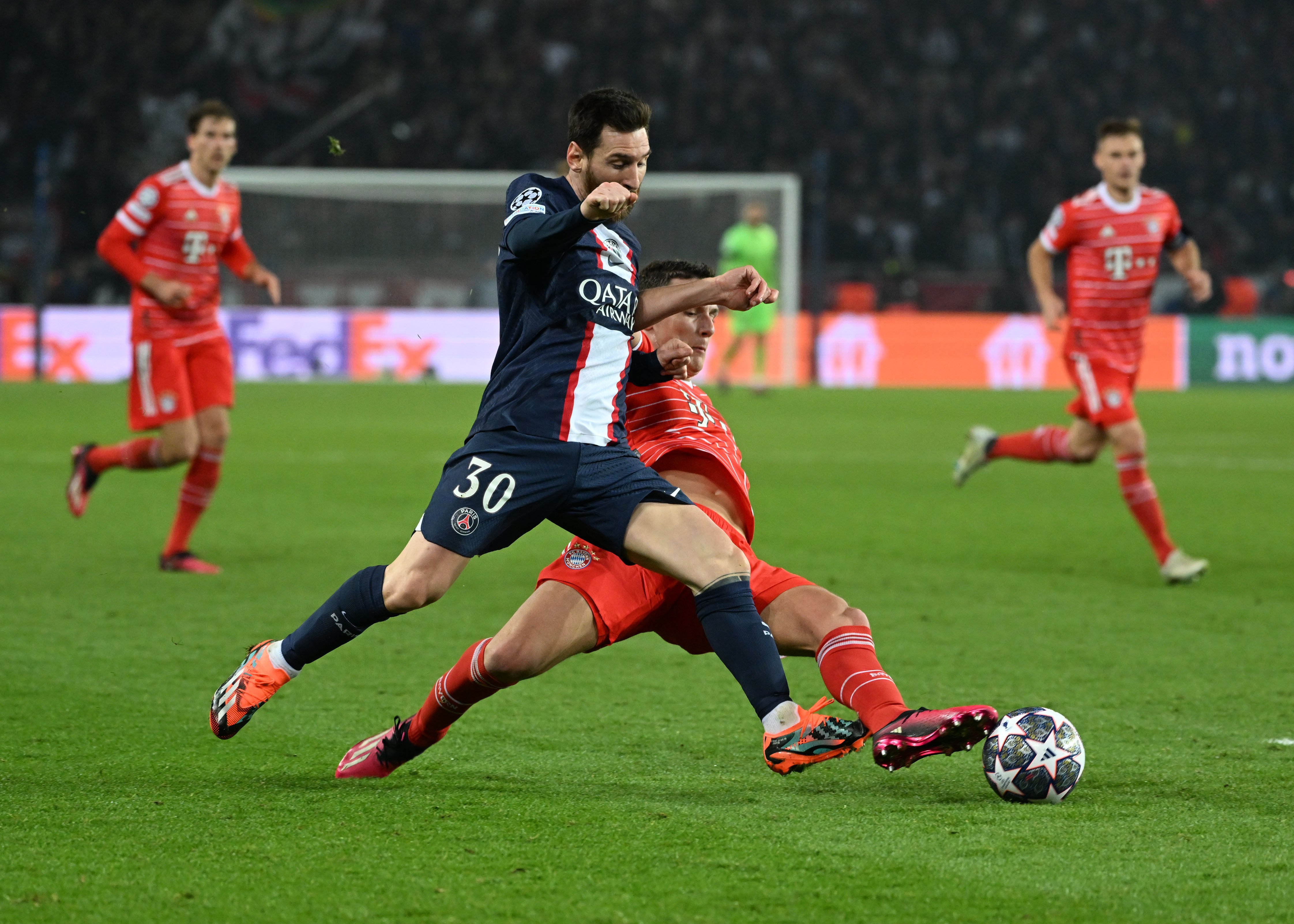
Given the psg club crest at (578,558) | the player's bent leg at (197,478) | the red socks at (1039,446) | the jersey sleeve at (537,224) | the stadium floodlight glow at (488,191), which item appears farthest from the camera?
the stadium floodlight glow at (488,191)

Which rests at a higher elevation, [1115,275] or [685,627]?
[1115,275]

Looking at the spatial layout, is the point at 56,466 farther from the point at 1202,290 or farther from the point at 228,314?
the point at 228,314

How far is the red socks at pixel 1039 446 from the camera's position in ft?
25.7

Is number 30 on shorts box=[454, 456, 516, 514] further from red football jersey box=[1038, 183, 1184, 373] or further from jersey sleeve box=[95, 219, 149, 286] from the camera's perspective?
red football jersey box=[1038, 183, 1184, 373]

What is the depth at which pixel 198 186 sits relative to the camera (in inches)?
285

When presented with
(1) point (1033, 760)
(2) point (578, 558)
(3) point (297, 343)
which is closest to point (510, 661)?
(2) point (578, 558)

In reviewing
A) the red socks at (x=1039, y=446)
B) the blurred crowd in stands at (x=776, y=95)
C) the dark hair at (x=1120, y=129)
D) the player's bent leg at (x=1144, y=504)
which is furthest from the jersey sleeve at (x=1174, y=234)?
the blurred crowd in stands at (x=776, y=95)

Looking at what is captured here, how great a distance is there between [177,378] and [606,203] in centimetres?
435

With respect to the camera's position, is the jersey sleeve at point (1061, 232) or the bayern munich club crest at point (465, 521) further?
the jersey sleeve at point (1061, 232)

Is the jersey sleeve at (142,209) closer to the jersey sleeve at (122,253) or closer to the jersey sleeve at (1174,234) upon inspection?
Result: the jersey sleeve at (122,253)

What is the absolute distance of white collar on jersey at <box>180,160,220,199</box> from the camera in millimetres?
7199

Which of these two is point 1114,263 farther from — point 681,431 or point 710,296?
point 710,296

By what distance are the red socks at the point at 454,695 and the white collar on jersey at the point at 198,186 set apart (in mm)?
4305

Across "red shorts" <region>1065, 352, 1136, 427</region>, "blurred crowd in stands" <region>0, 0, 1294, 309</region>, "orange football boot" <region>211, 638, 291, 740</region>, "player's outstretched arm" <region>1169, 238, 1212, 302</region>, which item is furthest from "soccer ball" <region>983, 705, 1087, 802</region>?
"blurred crowd in stands" <region>0, 0, 1294, 309</region>
